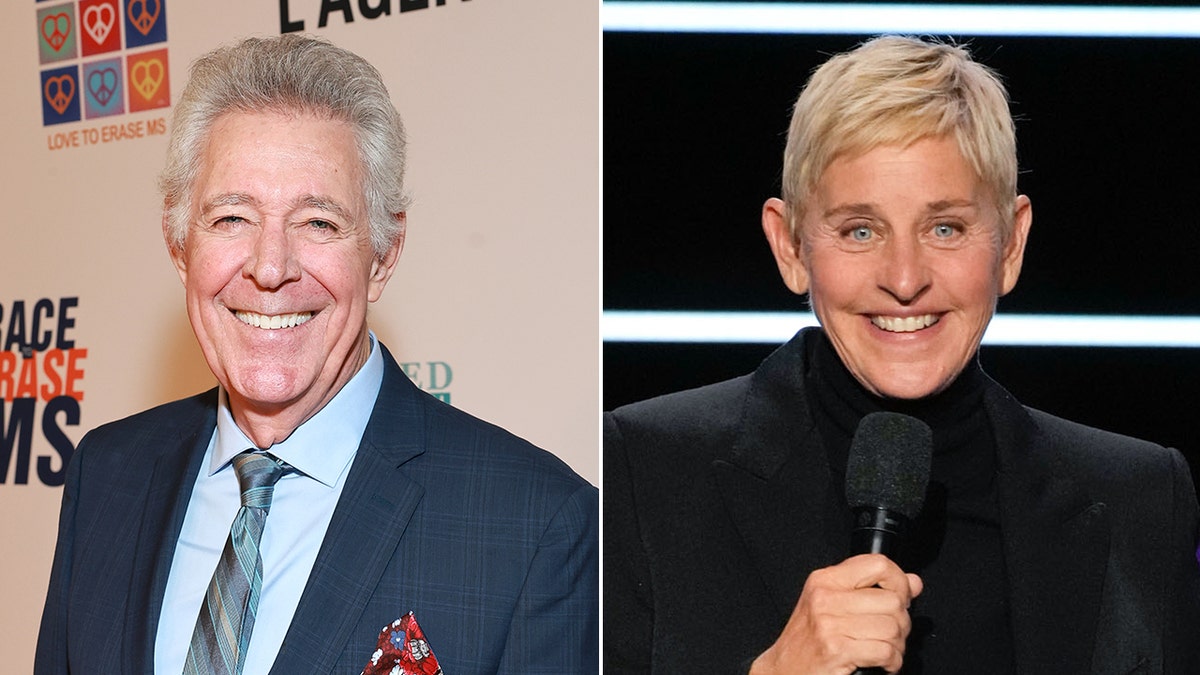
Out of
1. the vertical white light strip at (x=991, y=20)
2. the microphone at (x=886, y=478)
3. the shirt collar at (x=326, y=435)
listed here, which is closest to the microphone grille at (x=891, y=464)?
the microphone at (x=886, y=478)

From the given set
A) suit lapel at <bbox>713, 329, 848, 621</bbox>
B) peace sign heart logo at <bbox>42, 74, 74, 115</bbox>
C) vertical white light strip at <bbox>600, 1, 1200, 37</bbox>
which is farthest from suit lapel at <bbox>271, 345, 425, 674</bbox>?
peace sign heart logo at <bbox>42, 74, 74, 115</bbox>

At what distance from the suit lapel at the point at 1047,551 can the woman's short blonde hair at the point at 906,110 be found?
30 centimetres

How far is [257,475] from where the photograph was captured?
6.51 feet

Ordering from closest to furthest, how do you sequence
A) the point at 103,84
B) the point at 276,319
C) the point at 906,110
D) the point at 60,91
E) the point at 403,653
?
1. the point at 906,110
2. the point at 403,653
3. the point at 276,319
4. the point at 103,84
5. the point at 60,91

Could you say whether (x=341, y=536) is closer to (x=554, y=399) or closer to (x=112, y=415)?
(x=554, y=399)

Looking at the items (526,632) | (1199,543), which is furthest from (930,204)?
(526,632)

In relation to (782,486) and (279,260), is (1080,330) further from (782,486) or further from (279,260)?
(279,260)

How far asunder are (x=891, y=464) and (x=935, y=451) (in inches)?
6.1

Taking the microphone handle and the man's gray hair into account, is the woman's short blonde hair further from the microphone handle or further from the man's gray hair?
the man's gray hair

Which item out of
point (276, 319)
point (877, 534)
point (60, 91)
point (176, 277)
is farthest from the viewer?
point (60, 91)

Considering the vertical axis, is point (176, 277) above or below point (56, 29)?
below

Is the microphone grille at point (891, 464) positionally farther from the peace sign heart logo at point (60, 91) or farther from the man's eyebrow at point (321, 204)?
the peace sign heart logo at point (60, 91)

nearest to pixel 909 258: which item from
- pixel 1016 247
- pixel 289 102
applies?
pixel 1016 247

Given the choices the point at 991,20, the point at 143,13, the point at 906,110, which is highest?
the point at 143,13
